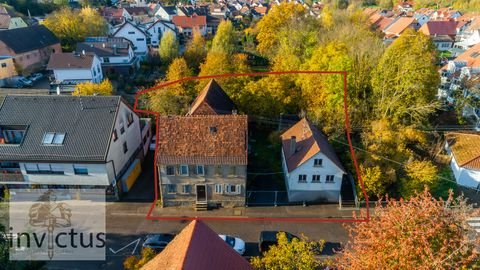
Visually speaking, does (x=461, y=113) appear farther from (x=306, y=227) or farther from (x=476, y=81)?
(x=306, y=227)

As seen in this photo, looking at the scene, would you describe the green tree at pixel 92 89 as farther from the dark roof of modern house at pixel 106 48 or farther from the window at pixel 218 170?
the dark roof of modern house at pixel 106 48

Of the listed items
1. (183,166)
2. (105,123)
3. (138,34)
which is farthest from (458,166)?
(138,34)

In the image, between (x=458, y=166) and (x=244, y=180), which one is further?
(x=458, y=166)

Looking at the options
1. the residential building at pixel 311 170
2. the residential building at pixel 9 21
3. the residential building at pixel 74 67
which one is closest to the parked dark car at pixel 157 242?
the residential building at pixel 311 170

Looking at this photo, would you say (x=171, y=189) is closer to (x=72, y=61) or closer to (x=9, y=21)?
(x=72, y=61)

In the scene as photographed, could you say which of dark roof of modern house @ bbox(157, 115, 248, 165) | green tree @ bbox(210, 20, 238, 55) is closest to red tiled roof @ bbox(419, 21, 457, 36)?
green tree @ bbox(210, 20, 238, 55)
